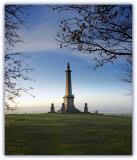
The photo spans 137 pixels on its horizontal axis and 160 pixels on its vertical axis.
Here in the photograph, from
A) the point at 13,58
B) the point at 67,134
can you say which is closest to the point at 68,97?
the point at 67,134

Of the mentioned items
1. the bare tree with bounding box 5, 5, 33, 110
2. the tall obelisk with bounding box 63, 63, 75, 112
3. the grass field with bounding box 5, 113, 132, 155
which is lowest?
the grass field with bounding box 5, 113, 132, 155

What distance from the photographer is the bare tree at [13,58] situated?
4254 mm

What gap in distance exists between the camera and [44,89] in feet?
14.1

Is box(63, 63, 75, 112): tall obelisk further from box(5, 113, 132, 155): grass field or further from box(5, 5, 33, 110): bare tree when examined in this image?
box(5, 5, 33, 110): bare tree

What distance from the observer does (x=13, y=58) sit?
4281 mm

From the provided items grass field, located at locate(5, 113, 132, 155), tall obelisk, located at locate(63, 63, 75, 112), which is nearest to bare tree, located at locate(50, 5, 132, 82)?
tall obelisk, located at locate(63, 63, 75, 112)

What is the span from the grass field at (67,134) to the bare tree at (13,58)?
0.83 ft

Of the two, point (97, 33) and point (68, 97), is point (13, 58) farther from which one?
point (97, 33)

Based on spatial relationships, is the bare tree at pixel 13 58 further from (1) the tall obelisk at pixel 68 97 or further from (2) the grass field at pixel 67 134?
(1) the tall obelisk at pixel 68 97

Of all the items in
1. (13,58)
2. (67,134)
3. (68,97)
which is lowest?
(67,134)

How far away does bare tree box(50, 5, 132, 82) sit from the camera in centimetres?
→ 427

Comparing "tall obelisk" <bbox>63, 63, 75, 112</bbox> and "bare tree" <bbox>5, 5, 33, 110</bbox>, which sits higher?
"bare tree" <bbox>5, 5, 33, 110</bbox>

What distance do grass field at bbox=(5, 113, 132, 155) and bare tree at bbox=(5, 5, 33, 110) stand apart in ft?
0.83

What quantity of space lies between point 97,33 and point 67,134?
107 centimetres
